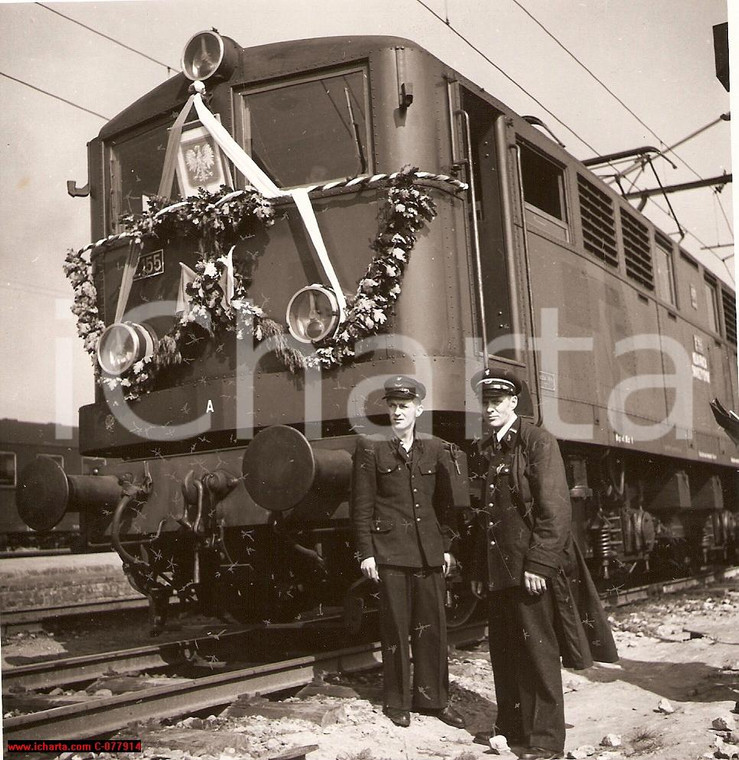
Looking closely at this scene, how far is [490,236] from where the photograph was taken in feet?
20.7

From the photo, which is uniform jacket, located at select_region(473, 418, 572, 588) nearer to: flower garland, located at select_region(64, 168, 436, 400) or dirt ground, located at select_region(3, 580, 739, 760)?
dirt ground, located at select_region(3, 580, 739, 760)

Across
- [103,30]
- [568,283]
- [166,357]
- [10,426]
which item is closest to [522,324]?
[568,283]

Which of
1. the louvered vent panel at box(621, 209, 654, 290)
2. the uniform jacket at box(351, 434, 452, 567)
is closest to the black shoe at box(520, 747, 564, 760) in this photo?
the uniform jacket at box(351, 434, 452, 567)

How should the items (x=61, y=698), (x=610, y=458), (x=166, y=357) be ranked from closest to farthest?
(x=61, y=698) → (x=166, y=357) → (x=610, y=458)

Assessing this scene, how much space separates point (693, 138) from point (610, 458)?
287cm

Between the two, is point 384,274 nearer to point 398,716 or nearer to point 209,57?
point 209,57

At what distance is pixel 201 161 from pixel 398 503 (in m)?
2.51

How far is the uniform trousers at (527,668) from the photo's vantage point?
164 inches

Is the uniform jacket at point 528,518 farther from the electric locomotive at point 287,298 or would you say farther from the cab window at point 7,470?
the cab window at point 7,470

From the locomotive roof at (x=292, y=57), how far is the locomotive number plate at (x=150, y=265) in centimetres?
94

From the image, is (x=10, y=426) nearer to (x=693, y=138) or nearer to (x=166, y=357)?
(x=166, y=357)

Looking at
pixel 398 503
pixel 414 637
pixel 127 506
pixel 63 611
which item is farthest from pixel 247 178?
pixel 63 611

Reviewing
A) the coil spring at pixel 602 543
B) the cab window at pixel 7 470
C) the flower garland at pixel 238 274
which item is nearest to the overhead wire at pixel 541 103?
the flower garland at pixel 238 274

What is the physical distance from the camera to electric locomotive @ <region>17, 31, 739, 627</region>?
544 cm
